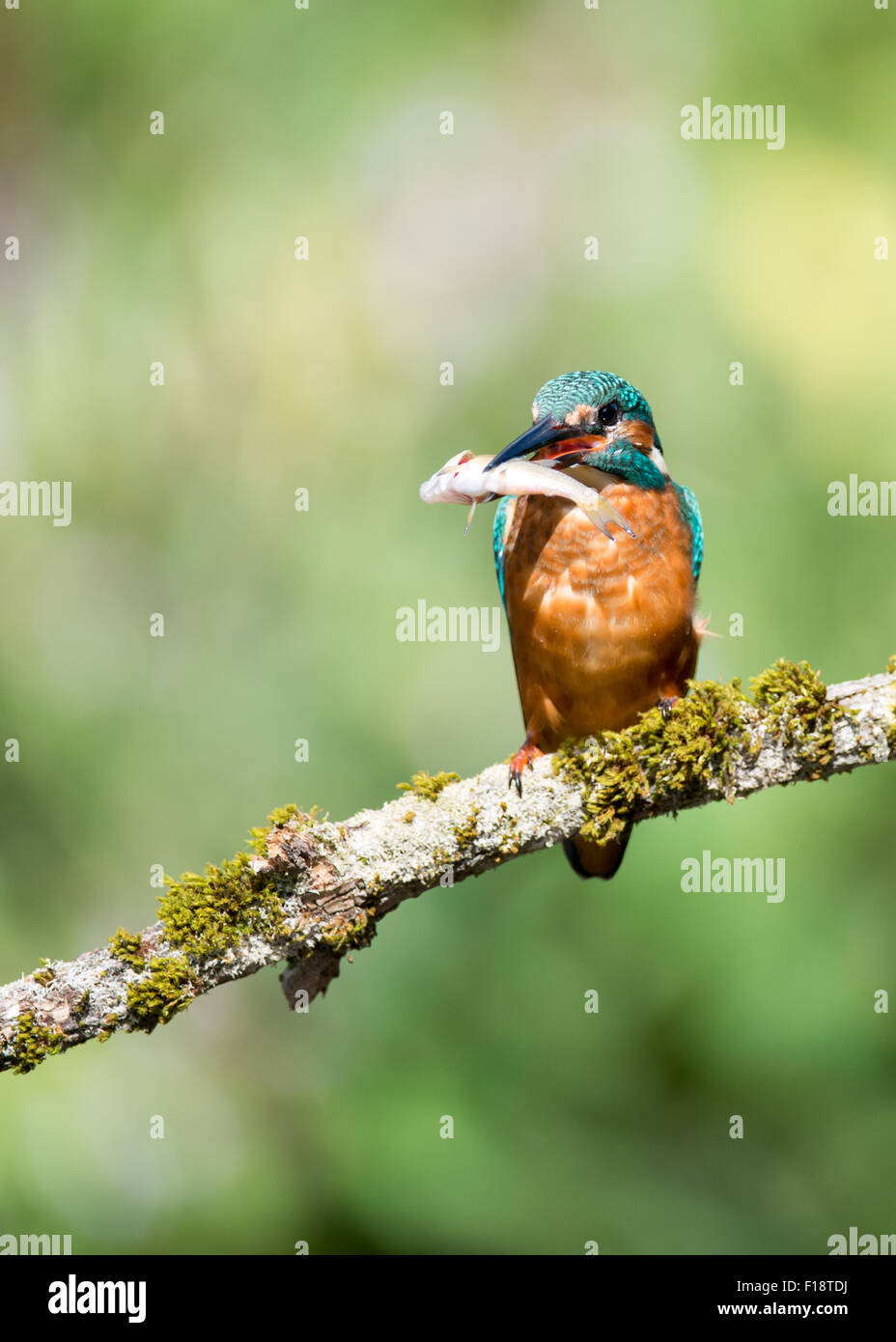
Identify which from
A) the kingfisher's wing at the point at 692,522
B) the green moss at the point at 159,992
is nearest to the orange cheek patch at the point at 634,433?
the kingfisher's wing at the point at 692,522

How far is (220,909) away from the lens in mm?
2314

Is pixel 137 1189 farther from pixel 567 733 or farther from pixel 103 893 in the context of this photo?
pixel 567 733

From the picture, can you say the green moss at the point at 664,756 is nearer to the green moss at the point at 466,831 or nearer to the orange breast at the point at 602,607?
the green moss at the point at 466,831

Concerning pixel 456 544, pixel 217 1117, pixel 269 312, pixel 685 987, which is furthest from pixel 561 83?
pixel 217 1117

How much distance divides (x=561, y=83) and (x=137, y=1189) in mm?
5243

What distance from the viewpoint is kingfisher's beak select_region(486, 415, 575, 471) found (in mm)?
2877

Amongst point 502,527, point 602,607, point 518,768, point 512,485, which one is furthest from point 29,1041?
point 502,527

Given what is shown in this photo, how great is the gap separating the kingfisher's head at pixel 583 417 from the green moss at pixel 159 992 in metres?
1.44

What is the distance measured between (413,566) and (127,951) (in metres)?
3.09

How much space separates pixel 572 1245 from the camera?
192 inches

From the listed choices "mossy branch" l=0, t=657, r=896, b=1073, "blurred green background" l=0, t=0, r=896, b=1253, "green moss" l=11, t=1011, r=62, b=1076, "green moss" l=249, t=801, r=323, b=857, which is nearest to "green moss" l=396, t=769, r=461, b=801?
"mossy branch" l=0, t=657, r=896, b=1073

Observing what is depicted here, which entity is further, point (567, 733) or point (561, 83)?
point (561, 83)

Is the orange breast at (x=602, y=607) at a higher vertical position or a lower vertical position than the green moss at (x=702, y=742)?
higher

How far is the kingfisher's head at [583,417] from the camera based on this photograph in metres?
3.03
